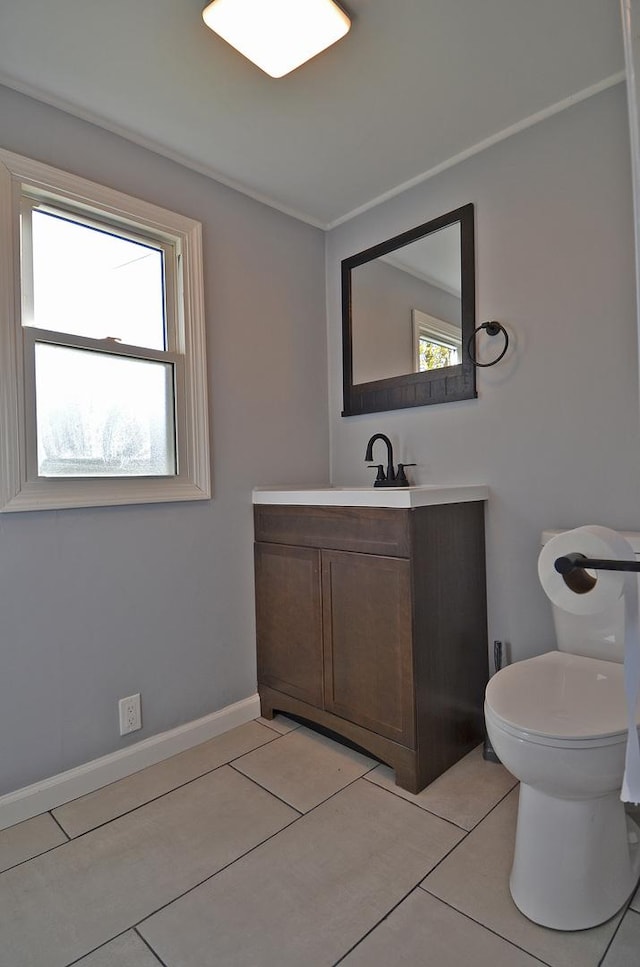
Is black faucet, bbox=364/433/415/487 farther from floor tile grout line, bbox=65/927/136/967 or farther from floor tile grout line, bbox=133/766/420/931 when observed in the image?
floor tile grout line, bbox=65/927/136/967

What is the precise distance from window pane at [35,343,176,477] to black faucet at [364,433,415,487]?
0.86 metres

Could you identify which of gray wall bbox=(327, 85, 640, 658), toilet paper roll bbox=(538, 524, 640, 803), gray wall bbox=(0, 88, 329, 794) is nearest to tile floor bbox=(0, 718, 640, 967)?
gray wall bbox=(0, 88, 329, 794)

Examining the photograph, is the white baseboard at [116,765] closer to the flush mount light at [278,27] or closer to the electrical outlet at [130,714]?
the electrical outlet at [130,714]

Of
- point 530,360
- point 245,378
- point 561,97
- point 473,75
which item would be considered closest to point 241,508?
point 245,378

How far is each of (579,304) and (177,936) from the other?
86.4 inches

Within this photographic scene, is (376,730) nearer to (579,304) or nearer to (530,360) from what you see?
(530,360)

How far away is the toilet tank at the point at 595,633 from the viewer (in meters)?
1.61

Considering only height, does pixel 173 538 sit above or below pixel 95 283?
below

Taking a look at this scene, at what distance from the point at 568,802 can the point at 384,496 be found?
98 centimetres

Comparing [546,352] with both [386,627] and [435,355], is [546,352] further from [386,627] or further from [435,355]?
[386,627]

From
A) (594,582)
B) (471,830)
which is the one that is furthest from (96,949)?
(594,582)

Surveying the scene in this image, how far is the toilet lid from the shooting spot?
126 centimetres

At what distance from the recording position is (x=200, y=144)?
6.68 feet

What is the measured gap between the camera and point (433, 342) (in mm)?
2275
